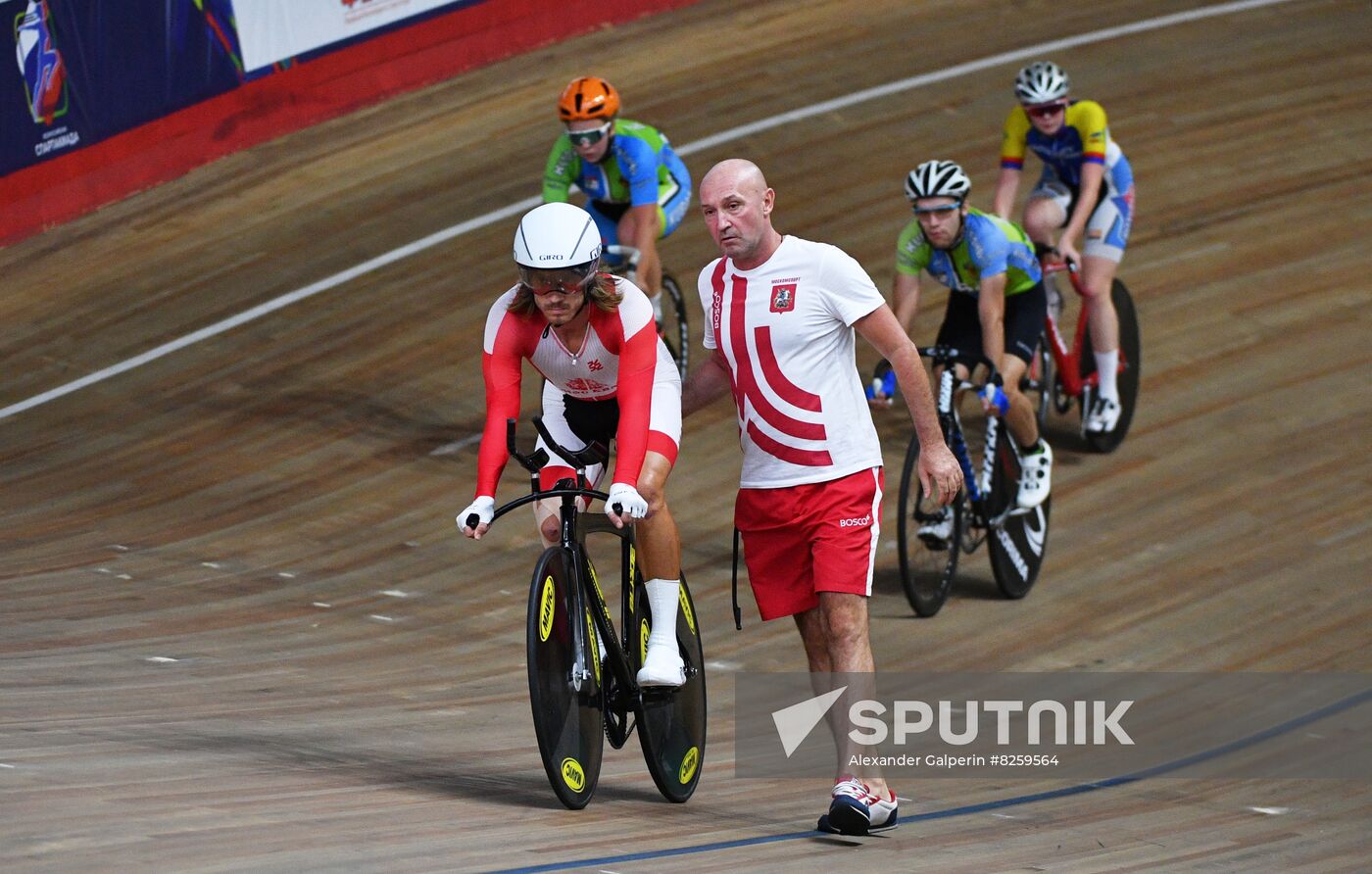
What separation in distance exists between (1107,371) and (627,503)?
493cm

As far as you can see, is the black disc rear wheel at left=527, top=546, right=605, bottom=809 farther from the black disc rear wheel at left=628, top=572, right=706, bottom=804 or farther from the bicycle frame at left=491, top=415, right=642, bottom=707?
the black disc rear wheel at left=628, top=572, right=706, bottom=804

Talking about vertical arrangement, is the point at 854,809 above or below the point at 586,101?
below

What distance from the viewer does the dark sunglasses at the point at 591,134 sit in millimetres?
8305

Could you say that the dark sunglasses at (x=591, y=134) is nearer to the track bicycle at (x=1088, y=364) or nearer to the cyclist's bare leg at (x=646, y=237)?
the cyclist's bare leg at (x=646, y=237)

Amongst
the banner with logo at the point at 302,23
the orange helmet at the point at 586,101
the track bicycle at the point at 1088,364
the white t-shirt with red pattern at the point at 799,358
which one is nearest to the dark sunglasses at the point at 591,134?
the orange helmet at the point at 586,101

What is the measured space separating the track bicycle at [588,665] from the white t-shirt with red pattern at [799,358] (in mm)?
447

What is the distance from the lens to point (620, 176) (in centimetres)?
851

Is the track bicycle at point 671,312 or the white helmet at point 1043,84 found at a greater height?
the white helmet at point 1043,84

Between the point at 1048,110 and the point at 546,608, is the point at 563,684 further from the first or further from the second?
the point at 1048,110

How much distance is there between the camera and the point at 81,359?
10.4 meters

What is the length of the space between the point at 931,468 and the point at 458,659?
281 centimetres

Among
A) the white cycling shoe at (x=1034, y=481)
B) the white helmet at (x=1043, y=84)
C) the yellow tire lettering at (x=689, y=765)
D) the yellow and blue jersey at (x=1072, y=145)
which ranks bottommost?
the white cycling shoe at (x=1034, y=481)
